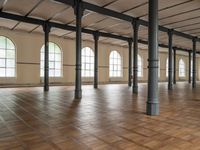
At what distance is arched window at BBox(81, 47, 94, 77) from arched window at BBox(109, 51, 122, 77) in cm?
238

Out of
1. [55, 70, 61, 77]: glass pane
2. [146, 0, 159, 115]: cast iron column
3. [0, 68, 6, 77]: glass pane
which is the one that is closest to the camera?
[146, 0, 159, 115]: cast iron column

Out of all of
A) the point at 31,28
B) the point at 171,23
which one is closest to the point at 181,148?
the point at 171,23

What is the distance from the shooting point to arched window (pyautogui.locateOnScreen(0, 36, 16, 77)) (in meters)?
14.0

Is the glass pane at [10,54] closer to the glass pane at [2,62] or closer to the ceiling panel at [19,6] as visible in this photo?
the glass pane at [2,62]

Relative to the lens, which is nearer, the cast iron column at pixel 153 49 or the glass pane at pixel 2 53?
the cast iron column at pixel 153 49

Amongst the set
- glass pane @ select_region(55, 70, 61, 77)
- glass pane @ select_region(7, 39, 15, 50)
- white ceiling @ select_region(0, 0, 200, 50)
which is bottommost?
glass pane @ select_region(55, 70, 61, 77)

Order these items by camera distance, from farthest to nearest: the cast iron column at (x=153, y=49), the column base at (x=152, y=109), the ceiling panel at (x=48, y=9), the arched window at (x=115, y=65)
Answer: the arched window at (x=115, y=65) → the ceiling panel at (x=48, y=9) → the cast iron column at (x=153, y=49) → the column base at (x=152, y=109)

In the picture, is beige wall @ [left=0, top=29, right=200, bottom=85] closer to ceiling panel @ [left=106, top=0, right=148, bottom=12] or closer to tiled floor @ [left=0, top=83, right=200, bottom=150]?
ceiling panel @ [left=106, top=0, right=148, bottom=12]

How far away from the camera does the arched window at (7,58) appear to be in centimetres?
1398

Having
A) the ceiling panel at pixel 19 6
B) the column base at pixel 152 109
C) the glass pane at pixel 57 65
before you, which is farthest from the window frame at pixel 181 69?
the column base at pixel 152 109

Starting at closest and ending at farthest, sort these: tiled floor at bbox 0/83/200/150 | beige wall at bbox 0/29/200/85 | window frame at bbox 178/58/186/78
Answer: tiled floor at bbox 0/83/200/150, beige wall at bbox 0/29/200/85, window frame at bbox 178/58/186/78

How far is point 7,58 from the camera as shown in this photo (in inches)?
558

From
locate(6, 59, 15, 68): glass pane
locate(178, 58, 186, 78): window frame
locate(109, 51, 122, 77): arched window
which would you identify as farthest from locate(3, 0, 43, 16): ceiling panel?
locate(178, 58, 186, 78): window frame

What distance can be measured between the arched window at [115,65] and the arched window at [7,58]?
9479mm
